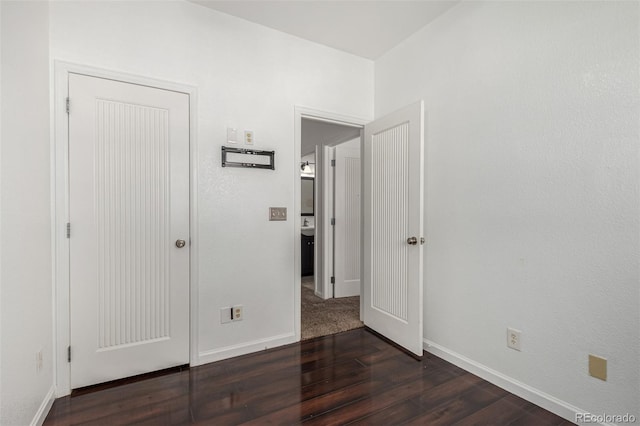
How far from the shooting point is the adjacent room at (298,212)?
1546 millimetres

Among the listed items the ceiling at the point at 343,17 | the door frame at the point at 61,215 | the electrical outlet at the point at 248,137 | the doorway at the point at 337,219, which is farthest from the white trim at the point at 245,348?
the ceiling at the point at 343,17

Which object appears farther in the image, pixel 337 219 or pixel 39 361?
pixel 337 219

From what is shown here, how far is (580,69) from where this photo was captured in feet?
5.37

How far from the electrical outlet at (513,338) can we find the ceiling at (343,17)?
236cm

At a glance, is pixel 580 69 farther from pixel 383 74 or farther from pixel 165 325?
pixel 165 325

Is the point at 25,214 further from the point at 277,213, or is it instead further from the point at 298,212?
the point at 298,212

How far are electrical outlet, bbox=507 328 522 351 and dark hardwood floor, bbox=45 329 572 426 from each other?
30cm

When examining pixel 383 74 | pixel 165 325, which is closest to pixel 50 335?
pixel 165 325

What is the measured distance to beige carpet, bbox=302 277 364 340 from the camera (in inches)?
115

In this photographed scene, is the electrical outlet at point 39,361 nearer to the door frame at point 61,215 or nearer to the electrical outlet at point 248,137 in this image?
the door frame at point 61,215

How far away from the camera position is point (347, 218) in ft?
13.3

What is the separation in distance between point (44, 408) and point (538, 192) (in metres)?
3.08

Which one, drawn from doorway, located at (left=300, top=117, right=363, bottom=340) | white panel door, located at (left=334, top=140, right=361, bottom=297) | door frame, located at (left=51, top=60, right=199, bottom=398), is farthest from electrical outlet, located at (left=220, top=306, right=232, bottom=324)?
white panel door, located at (left=334, top=140, right=361, bottom=297)

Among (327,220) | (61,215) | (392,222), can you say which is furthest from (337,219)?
(61,215)
